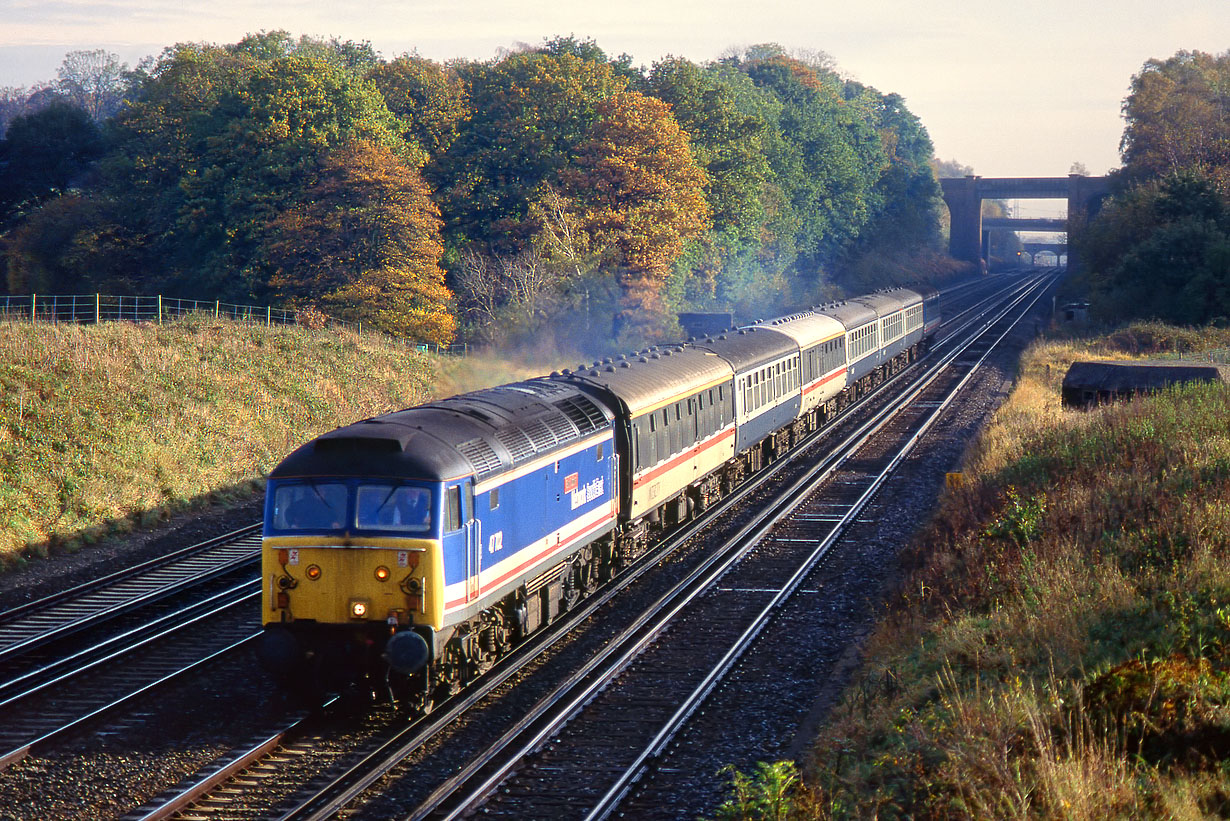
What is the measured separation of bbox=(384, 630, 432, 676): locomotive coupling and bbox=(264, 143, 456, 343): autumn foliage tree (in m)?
38.0

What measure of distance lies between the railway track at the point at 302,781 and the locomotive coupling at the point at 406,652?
2.70 ft

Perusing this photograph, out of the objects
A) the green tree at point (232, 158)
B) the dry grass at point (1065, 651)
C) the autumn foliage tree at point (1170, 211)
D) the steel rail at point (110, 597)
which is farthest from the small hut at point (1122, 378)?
the green tree at point (232, 158)

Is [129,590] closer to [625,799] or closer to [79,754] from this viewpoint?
[79,754]

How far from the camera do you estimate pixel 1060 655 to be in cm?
1215

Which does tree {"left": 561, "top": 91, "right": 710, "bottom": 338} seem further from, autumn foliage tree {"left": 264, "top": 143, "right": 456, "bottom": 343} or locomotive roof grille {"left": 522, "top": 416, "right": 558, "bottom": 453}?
locomotive roof grille {"left": 522, "top": 416, "right": 558, "bottom": 453}

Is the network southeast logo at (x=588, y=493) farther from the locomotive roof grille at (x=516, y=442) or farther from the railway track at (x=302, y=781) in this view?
the railway track at (x=302, y=781)

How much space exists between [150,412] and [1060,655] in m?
24.5

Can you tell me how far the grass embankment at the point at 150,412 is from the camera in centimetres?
2484

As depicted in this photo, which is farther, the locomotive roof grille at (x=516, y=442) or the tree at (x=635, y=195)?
the tree at (x=635, y=195)

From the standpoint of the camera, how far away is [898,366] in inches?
2203

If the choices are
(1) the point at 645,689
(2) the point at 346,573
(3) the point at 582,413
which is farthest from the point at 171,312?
(1) the point at 645,689

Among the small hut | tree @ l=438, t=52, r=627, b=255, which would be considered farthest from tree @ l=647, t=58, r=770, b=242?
the small hut

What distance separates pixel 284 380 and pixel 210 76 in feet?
105

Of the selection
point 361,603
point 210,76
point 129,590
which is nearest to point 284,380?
point 129,590
